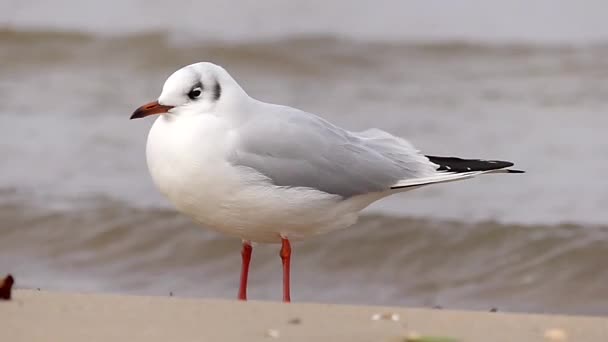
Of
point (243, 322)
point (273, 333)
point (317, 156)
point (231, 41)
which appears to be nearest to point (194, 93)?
point (317, 156)

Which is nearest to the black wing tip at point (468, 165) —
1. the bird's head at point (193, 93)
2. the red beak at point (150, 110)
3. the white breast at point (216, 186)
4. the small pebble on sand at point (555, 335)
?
the white breast at point (216, 186)

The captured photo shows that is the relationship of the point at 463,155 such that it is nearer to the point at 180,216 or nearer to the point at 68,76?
the point at 180,216

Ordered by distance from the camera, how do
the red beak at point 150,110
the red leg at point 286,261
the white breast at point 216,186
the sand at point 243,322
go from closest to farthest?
the sand at point 243,322 → the white breast at point 216,186 → the red beak at point 150,110 → the red leg at point 286,261

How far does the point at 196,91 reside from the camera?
4906 mm

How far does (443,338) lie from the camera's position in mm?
3564

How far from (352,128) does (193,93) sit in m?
4.95

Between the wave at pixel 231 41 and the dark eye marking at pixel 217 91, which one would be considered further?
the wave at pixel 231 41

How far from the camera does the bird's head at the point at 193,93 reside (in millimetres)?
4879

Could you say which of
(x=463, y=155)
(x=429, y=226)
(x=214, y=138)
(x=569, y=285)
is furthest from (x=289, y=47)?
(x=214, y=138)

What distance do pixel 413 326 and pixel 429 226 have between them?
3.88m

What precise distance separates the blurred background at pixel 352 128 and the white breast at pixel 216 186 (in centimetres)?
187

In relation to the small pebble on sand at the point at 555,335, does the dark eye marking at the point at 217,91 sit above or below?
above

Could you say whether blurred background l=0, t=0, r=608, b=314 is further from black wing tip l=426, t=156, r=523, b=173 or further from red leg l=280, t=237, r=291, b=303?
red leg l=280, t=237, r=291, b=303

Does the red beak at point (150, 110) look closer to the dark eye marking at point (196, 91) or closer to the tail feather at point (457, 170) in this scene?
the dark eye marking at point (196, 91)
